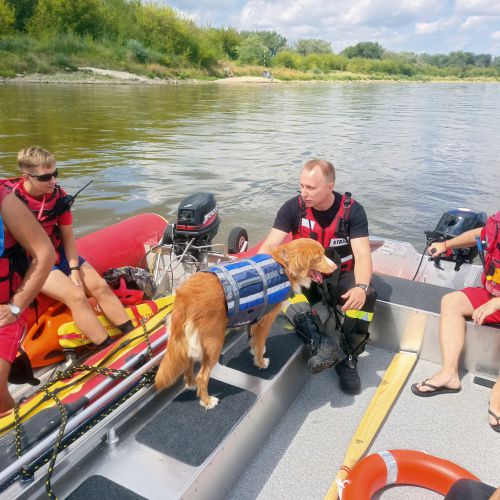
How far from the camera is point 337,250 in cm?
297

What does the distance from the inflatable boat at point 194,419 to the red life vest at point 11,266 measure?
1.78 feet

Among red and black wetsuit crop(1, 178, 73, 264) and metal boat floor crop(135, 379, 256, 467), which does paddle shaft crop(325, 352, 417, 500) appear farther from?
red and black wetsuit crop(1, 178, 73, 264)

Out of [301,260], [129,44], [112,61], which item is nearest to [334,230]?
[301,260]

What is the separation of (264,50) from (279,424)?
7964cm

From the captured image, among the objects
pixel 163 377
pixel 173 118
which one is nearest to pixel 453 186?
pixel 163 377

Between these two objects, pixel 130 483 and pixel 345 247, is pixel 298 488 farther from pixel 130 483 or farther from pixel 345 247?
pixel 345 247

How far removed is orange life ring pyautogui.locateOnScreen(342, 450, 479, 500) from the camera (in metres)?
1.95

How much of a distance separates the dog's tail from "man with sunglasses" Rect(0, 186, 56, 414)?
64cm

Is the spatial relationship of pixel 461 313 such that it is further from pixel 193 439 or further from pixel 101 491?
pixel 101 491

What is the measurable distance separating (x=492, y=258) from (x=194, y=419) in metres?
2.00

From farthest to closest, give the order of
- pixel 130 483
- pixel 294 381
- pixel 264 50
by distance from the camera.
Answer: pixel 264 50 < pixel 294 381 < pixel 130 483

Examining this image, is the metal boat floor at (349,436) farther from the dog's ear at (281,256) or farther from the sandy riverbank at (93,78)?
the sandy riverbank at (93,78)

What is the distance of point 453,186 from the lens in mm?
10078

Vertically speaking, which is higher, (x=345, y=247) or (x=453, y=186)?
(x=345, y=247)
